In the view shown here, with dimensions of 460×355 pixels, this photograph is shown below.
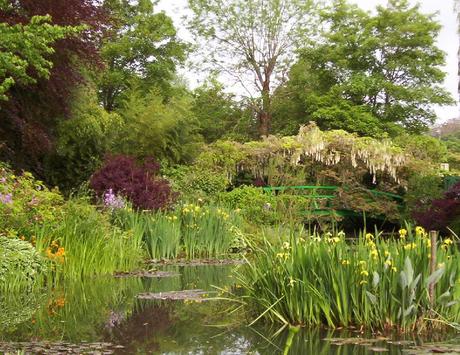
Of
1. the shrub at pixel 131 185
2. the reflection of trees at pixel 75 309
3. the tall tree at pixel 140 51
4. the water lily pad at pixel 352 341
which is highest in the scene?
the tall tree at pixel 140 51

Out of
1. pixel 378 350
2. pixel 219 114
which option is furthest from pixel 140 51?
pixel 378 350

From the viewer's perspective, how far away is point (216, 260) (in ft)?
35.0

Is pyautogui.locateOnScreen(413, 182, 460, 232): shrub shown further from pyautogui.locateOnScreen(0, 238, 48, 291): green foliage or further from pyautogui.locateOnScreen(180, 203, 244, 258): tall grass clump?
pyautogui.locateOnScreen(0, 238, 48, 291): green foliage

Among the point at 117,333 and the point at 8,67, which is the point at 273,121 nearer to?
the point at 8,67

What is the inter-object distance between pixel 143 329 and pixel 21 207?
133 inches

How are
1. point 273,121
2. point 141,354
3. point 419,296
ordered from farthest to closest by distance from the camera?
point 273,121 < point 419,296 < point 141,354

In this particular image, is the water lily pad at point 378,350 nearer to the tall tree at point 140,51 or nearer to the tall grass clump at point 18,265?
the tall grass clump at point 18,265

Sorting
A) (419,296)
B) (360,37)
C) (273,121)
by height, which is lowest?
(419,296)

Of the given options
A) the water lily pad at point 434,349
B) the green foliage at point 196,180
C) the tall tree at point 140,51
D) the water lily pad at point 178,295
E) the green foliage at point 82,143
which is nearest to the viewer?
the water lily pad at point 434,349

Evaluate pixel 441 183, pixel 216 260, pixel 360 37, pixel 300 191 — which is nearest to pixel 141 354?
pixel 216 260

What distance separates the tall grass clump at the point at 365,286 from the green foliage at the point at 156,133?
11070 millimetres

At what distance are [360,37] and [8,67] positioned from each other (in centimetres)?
2112

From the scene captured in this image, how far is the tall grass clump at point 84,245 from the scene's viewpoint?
7961 mm

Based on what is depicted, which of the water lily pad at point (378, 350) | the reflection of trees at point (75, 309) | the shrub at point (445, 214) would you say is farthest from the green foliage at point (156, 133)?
the water lily pad at point (378, 350)
